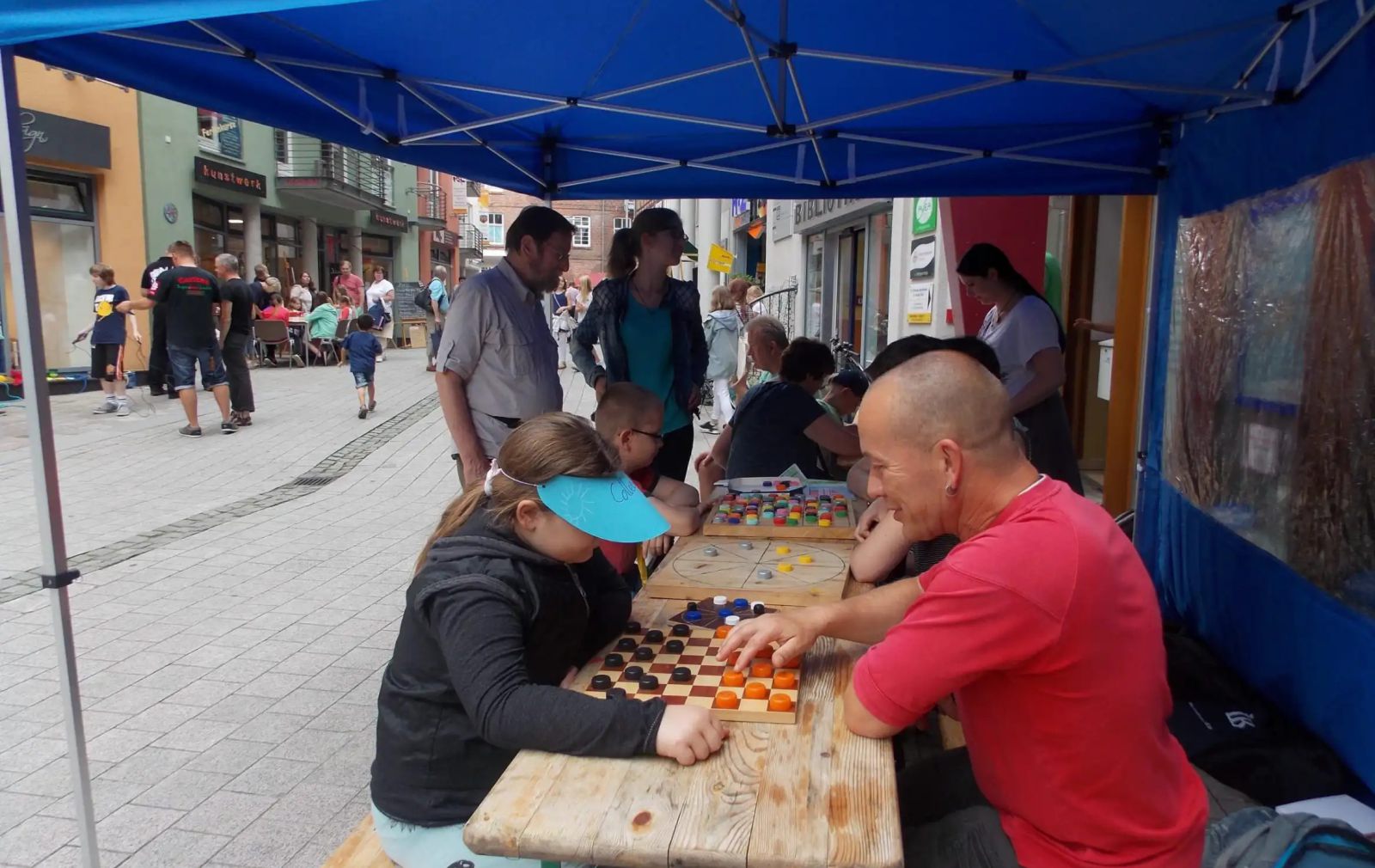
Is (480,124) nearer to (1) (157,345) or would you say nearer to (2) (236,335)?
(2) (236,335)

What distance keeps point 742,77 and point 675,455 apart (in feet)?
5.76

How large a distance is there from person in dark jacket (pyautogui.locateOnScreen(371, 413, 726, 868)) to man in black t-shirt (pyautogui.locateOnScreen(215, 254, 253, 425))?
9686 mm

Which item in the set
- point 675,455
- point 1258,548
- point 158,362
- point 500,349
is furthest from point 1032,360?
point 158,362

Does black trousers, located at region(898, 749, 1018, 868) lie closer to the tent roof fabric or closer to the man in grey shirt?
the tent roof fabric

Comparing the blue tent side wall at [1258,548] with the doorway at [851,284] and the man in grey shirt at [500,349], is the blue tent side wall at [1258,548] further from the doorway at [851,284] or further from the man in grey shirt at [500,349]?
the doorway at [851,284]

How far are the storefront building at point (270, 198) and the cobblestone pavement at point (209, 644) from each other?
19.6 feet

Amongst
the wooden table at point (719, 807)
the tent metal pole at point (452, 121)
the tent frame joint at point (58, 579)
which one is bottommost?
the wooden table at point (719, 807)

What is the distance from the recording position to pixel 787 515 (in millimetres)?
3154

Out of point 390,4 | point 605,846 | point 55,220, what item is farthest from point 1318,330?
point 55,220

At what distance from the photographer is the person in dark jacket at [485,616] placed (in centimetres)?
166

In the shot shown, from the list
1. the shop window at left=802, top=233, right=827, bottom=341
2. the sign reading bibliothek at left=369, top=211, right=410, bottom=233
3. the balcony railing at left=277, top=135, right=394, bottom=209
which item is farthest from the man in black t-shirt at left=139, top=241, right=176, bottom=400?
the sign reading bibliothek at left=369, top=211, right=410, bottom=233

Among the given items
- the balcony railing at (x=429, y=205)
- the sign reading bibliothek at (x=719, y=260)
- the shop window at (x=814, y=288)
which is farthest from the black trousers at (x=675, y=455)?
the balcony railing at (x=429, y=205)

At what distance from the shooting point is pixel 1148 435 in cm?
432

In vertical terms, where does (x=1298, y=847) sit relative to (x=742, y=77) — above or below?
below
